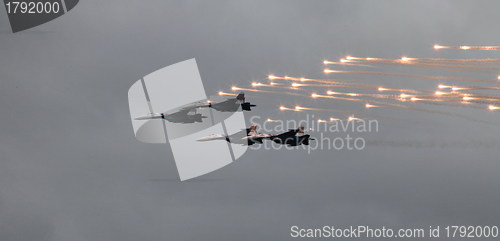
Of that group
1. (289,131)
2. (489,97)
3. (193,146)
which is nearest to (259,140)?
(289,131)

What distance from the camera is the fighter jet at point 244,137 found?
139 metres

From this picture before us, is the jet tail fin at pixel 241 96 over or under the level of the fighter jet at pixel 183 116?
over

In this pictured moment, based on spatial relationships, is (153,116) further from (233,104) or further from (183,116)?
(233,104)

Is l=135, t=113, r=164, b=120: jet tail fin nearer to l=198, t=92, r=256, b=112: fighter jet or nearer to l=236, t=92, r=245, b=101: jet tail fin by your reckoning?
l=198, t=92, r=256, b=112: fighter jet

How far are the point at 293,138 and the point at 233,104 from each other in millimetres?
13803

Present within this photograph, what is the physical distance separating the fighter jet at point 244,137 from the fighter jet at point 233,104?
4057mm

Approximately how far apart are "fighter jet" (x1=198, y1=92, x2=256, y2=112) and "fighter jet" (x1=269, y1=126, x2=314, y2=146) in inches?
322

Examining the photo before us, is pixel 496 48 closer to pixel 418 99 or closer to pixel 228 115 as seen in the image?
pixel 418 99

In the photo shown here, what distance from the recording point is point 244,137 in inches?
5551

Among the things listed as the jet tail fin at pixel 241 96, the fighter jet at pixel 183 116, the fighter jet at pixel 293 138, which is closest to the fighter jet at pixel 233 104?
the jet tail fin at pixel 241 96

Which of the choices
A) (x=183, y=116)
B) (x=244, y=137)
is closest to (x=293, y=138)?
(x=244, y=137)

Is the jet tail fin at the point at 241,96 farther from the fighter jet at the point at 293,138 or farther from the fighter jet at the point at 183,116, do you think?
the fighter jet at the point at 293,138

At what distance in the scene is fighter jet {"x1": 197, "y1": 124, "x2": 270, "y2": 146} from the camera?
5463 inches

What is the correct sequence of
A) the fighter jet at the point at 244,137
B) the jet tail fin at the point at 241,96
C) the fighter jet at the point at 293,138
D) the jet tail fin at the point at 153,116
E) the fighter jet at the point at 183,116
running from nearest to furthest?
the fighter jet at the point at 293,138
the fighter jet at the point at 244,137
the jet tail fin at the point at 241,96
the fighter jet at the point at 183,116
the jet tail fin at the point at 153,116
